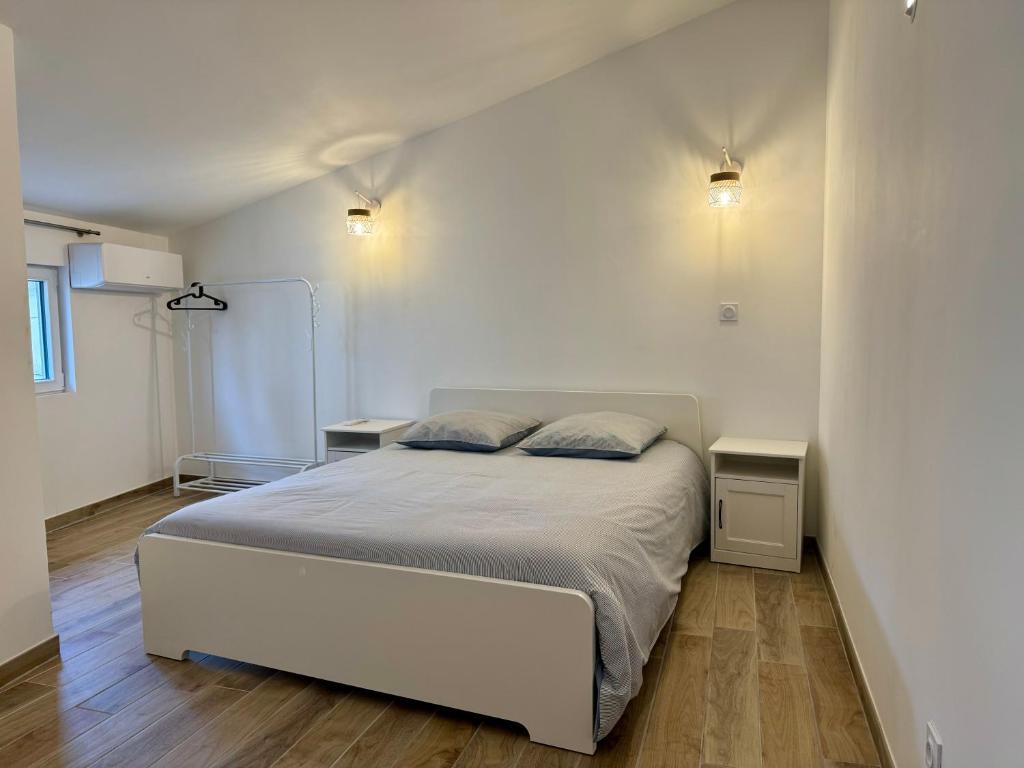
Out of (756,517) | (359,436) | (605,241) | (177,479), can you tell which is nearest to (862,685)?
(756,517)

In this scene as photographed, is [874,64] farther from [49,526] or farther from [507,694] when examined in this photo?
[49,526]

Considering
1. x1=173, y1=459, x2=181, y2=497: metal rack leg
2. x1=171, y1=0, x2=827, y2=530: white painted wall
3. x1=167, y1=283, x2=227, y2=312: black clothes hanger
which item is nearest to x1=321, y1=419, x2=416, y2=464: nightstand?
x1=171, y1=0, x2=827, y2=530: white painted wall

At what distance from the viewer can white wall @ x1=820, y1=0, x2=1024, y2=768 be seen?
3.25ft

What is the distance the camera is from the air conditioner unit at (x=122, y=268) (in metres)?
4.04

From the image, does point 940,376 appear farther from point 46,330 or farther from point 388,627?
point 46,330

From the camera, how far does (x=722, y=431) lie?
3596mm

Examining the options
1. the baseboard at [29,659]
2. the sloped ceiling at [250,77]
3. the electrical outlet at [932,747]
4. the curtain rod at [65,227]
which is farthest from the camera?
the curtain rod at [65,227]

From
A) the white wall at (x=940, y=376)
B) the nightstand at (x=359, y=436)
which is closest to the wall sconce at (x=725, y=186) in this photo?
the white wall at (x=940, y=376)

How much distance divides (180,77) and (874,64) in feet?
8.71

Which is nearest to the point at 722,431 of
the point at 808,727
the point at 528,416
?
the point at 528,416

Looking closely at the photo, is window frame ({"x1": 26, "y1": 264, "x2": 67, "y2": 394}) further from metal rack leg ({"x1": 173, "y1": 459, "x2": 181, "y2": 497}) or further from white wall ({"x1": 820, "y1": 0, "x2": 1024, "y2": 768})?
white wall ({"x1": 820, "y1": 0, "x2": 1024, "y2": 768})

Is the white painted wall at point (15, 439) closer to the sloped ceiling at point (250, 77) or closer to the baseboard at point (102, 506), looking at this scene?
the sloped ceiling at point (250, 77)

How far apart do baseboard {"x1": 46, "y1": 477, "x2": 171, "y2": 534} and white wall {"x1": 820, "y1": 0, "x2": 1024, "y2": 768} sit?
4.28 m

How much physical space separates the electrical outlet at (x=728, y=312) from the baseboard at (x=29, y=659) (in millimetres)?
3273
